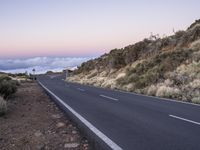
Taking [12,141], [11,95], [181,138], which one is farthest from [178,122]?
[11,95]

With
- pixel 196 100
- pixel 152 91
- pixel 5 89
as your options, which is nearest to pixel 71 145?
pixel 196 100

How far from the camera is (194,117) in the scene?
11.8 m

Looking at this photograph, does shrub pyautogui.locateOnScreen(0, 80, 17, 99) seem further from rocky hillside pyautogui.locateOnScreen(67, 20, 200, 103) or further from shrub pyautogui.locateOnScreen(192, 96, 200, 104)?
shrub pyautogui.locateOnScreen(192, 96, 200, 104)

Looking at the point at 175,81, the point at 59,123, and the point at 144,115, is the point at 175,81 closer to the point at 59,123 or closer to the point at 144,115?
the point at 144,115

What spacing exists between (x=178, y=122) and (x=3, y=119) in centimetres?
692

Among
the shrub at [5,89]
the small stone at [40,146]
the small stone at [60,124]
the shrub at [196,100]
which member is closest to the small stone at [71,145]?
the small stone at [40,146]

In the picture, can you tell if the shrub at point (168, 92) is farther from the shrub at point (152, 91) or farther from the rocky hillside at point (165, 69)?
the shrub at point (152, 91)

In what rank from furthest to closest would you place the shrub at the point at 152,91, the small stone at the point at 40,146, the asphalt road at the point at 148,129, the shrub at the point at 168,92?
the shrub at the point at 152,91 < the shrub at the point at 168,92 < the small stone at the point at 40,146 < the asphalt road at the point at 148,129

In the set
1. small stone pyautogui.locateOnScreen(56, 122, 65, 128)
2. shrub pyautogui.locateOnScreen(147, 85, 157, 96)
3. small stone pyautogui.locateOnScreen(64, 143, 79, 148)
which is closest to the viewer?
small stone pyautogui.locateOnScreen(64, 143, 79, 148)

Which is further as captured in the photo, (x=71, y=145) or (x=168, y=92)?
(x=168, y=92)

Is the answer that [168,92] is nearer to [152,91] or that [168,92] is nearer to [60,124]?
[152,91]

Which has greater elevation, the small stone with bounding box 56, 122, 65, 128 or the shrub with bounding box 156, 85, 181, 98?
the shrub with bounding box 156, 85, 181, 98

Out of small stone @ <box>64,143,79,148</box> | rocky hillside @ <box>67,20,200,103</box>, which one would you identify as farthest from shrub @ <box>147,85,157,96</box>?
small stone @ <box>64,143,79,148</box>

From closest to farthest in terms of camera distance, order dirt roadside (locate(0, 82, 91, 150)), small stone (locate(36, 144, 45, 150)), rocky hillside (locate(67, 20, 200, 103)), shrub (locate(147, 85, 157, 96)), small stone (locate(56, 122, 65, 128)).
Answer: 1. small stone (locate(36, 144, 45, 150))
2. dirt roadside (locate(0, 82, 91, 150))
3. small stone (locate(56, 122, 65, 128))
4. rocky hillside (locate(67, 20, 200, 103))
5. shrub (locate(147, 85, 157, 96))
